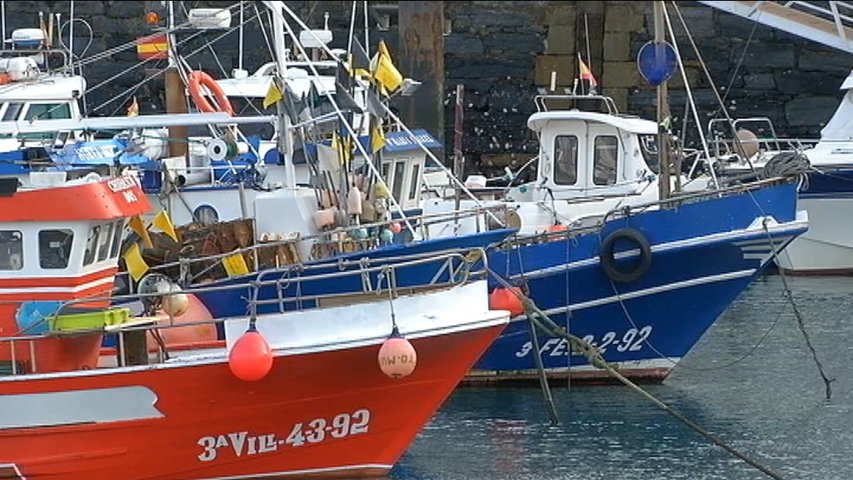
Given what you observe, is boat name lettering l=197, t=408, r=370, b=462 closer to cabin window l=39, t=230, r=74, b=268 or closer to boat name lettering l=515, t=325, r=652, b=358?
cabin window l=39, t=230, r=74, b=268

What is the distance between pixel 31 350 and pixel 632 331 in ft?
17.9

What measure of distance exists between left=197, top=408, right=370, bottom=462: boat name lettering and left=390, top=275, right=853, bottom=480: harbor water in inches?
26.9

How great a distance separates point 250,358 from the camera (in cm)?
1108

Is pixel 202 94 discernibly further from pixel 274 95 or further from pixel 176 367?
pixel 176 367

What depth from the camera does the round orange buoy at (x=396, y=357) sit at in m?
11.2

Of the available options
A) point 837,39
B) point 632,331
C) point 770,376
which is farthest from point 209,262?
point 837,39

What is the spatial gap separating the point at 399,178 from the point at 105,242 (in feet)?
15.0

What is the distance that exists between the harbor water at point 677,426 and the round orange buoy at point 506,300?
1044mm

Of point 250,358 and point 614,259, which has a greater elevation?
point 614,259

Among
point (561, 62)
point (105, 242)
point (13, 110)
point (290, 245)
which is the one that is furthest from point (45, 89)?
point (561, 62)

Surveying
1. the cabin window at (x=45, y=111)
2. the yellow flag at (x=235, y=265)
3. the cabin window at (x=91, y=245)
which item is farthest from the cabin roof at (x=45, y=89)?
the cabin window at (x=91, y=245)

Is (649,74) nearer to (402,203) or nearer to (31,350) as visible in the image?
(402,203)

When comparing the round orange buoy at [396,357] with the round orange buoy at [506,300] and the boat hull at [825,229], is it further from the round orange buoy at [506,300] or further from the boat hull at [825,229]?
the boat hull at [825,229]

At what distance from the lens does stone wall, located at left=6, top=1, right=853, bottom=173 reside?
85.9 ft
